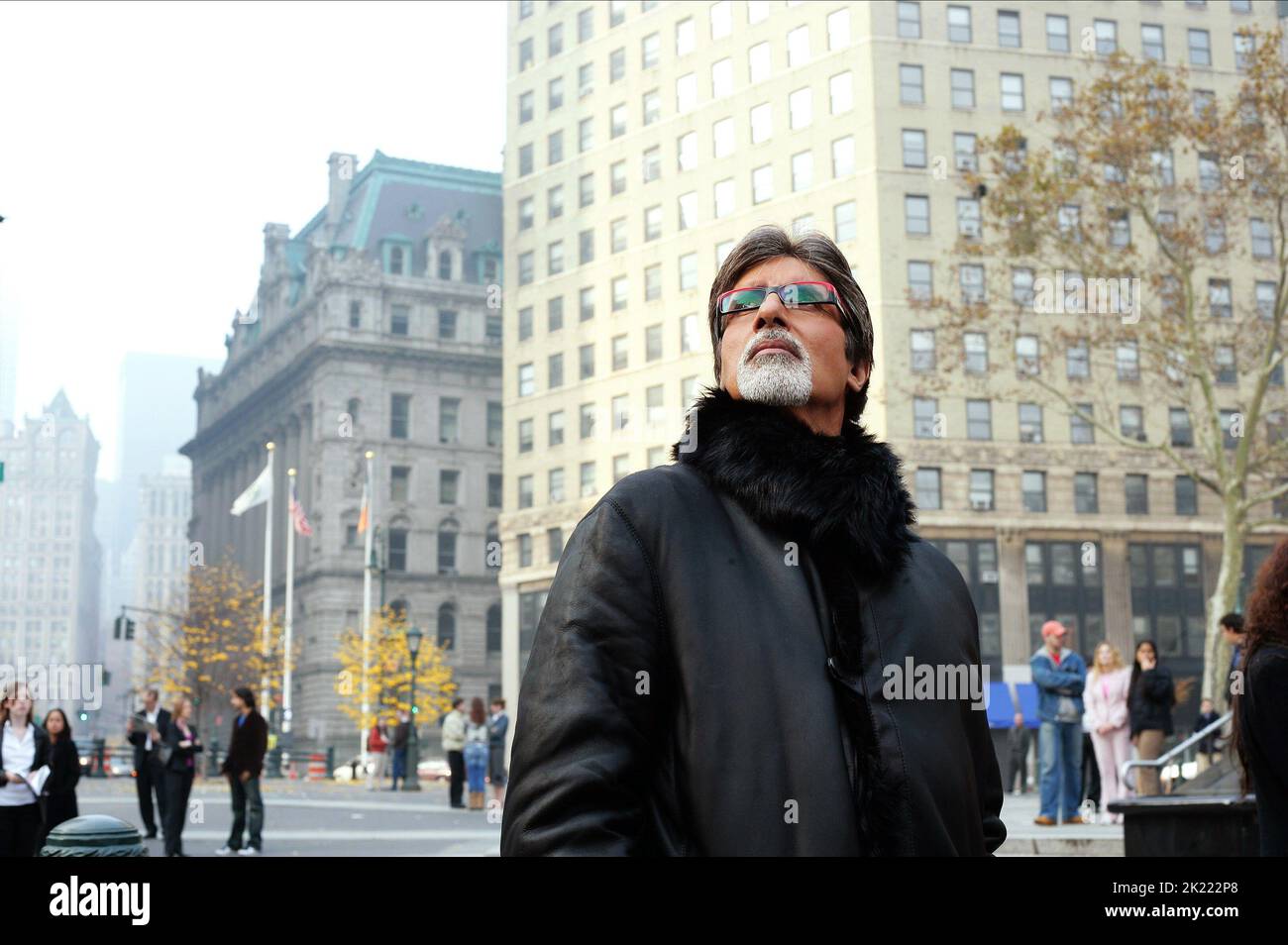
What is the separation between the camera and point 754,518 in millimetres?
2680

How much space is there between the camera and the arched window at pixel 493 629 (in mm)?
93875

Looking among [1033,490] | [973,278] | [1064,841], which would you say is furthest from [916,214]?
[1064,841]

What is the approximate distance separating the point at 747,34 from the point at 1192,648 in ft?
108

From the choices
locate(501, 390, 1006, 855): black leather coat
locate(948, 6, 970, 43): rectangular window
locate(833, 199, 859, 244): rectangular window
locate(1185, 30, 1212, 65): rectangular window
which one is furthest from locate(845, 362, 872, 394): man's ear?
locate(1185, 30, 1212, 65): rectangular window

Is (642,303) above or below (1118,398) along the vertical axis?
above

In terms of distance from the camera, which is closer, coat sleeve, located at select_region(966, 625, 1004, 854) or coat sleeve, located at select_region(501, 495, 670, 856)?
coat sleeve, located at select_region(501, 495, 670, 856)

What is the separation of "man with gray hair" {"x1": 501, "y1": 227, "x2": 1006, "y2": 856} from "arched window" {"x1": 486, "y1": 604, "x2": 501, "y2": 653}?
301 feet

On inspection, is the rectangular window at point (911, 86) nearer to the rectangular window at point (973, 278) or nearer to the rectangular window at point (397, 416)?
the rectangular window at point (973, 278)

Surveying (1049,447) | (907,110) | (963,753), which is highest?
(907,110)

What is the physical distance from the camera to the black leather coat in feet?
7.86

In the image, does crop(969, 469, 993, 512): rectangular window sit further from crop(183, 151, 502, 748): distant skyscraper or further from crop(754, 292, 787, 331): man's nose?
crop(754, 292, 787, 331): man's nose

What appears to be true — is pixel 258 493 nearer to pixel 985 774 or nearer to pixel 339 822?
pixel 339 822
